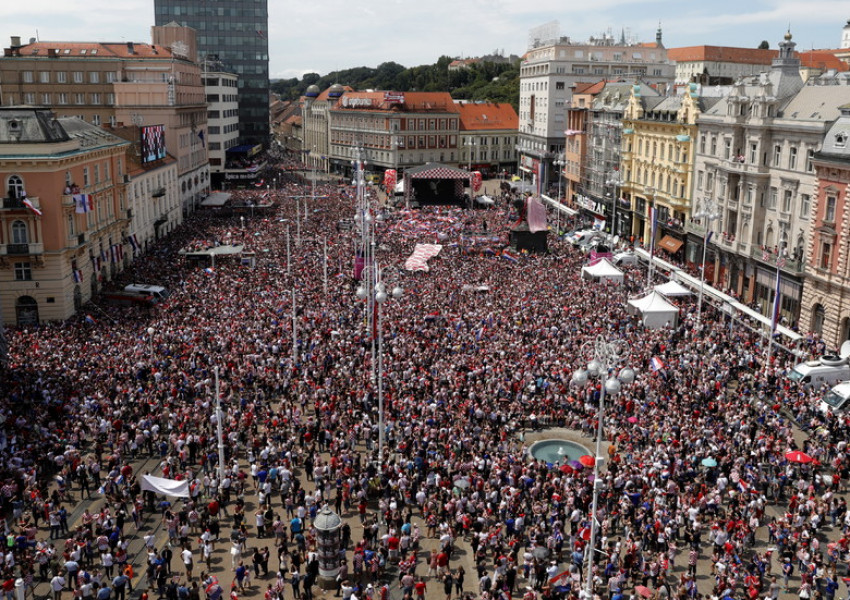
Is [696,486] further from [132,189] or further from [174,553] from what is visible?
[132,189]

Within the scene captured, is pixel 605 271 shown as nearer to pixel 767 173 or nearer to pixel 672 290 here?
pixel 672 290

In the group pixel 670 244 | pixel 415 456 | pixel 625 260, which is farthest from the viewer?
pixel 670 244

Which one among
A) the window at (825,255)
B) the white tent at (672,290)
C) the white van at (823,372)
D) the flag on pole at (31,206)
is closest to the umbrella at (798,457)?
the white van at (823,372)

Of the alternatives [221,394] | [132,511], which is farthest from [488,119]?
[132,511]

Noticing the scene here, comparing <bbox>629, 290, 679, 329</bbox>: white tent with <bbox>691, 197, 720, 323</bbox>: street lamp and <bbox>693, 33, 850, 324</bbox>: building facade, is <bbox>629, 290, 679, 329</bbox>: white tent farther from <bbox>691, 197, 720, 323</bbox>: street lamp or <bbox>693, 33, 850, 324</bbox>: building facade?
<bbox>693, 33, 850, 324</bbox>: building facade

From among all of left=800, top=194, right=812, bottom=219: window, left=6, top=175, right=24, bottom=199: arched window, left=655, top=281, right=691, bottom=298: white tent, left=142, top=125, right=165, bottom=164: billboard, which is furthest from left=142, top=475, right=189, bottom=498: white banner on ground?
left=142, top=125, right=165, bottom=164: billboard

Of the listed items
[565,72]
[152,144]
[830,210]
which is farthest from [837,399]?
[565,72]
